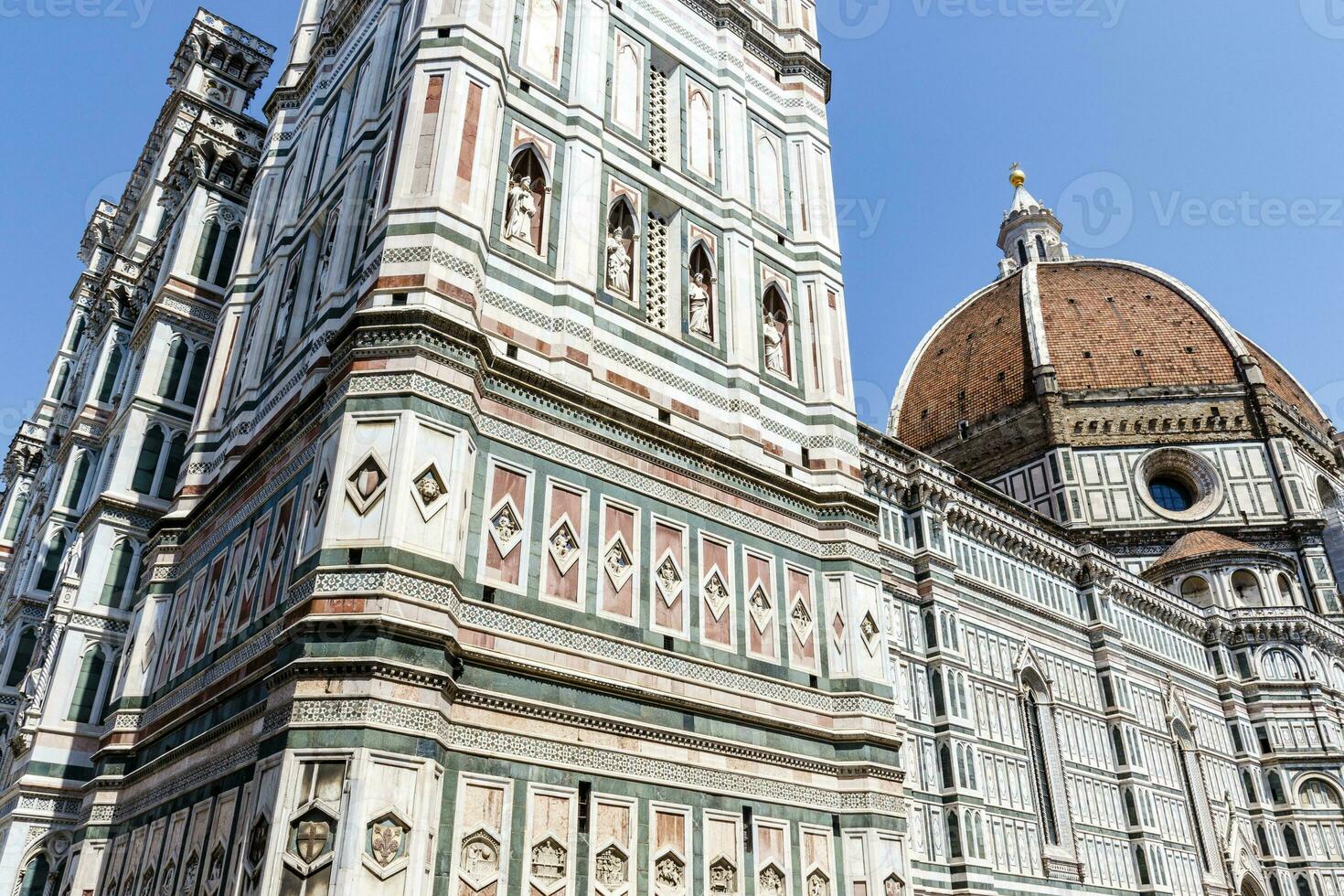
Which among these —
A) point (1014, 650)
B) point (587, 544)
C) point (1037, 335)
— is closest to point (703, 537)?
point (587, 544)

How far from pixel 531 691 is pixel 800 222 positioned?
1014 cm

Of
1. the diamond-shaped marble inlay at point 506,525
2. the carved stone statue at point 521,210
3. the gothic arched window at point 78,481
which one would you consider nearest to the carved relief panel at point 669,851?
the diamond-shaped marble inlay at point 506,525

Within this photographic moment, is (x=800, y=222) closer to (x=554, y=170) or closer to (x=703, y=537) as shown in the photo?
(x=554, y=170)

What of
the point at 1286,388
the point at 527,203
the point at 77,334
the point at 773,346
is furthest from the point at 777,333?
the point at 1286,388

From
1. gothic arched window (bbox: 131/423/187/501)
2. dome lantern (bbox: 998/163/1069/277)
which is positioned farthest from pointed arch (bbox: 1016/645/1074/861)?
dome lantern (bbox: 998/163/1069/277)

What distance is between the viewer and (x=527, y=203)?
1352 centimetres

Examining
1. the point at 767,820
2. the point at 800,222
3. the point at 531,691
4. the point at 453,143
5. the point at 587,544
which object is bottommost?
the point at 767,820

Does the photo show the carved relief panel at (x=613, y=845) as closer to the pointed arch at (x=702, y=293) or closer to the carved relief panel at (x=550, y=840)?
the carved relief panel at (x=550, y=840)

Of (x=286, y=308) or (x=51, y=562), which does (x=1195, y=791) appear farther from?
(x=51, y=562)

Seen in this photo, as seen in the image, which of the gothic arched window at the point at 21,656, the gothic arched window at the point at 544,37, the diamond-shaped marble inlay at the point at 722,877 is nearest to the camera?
the diamond-shaped marble inlay at the point at 722,877

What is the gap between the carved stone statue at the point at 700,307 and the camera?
14961 millimetres

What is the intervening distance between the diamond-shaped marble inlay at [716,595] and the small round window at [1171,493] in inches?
2069

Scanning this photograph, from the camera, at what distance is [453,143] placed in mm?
12336

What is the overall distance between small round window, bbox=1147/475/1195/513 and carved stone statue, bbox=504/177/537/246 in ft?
176
